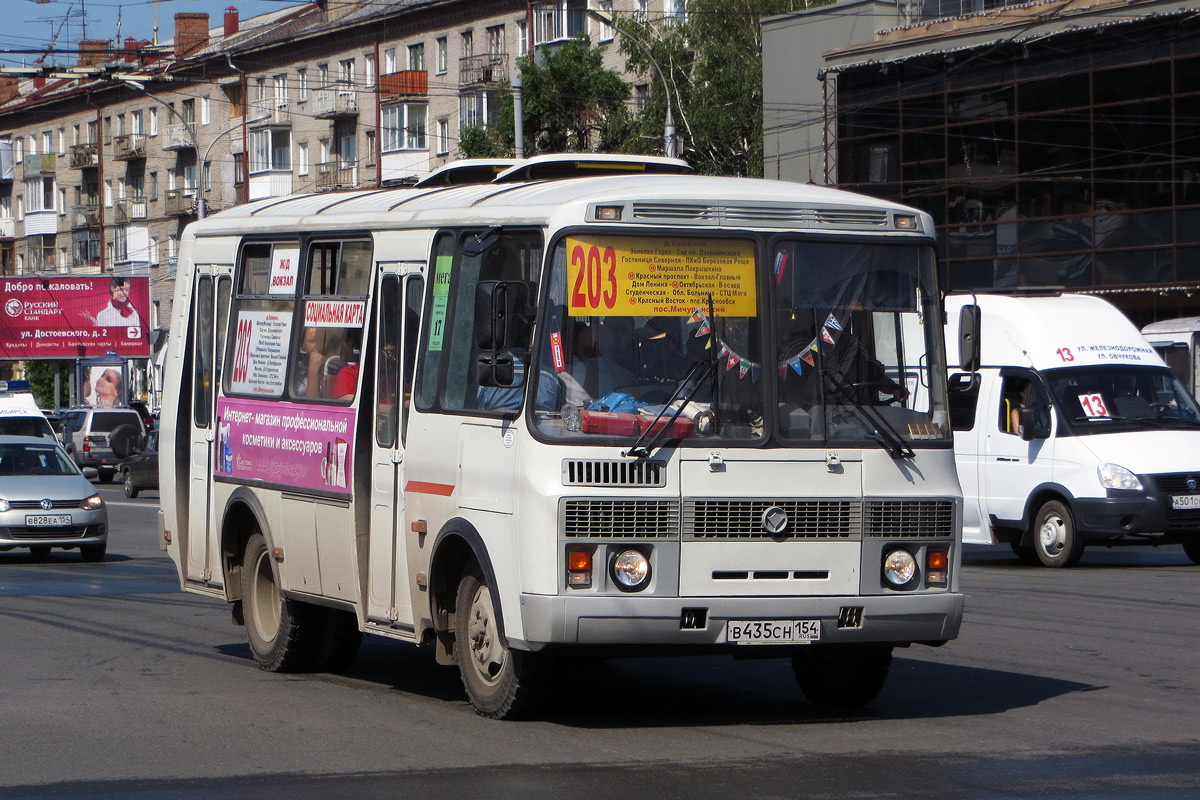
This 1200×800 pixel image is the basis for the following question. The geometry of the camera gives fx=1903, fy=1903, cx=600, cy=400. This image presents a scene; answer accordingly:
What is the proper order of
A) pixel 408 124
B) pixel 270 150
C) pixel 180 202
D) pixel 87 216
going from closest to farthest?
pixel 408 124
pixel 270 150
pixel 180 202
pixel 87 216

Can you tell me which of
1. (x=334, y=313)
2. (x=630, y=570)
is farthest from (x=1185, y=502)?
(x=630, y=570)

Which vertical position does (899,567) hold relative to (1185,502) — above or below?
above

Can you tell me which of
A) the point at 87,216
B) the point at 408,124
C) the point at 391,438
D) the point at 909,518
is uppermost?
the point at 408,124

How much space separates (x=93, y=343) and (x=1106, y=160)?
1426 inches

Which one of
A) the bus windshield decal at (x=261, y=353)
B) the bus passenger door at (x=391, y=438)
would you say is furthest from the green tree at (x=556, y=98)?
the bus passenger door at (x=391, y=438)

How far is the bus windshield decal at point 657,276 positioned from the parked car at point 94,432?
127 feet

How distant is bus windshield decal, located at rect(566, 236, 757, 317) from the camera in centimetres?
846

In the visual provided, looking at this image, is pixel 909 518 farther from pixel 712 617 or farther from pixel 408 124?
pixel 408 124

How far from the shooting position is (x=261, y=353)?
11.1m

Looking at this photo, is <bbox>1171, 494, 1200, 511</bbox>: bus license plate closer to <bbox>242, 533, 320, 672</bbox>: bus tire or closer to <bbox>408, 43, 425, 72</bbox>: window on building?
<bbox>242, 533, 320, 672</bbox>: bus tire

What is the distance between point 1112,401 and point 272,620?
1055 cm

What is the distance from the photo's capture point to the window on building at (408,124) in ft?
216

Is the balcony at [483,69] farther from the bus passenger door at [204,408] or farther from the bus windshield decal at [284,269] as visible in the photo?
the bus windshield decal at [284,269]

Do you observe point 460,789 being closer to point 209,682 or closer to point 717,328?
point 717,328
